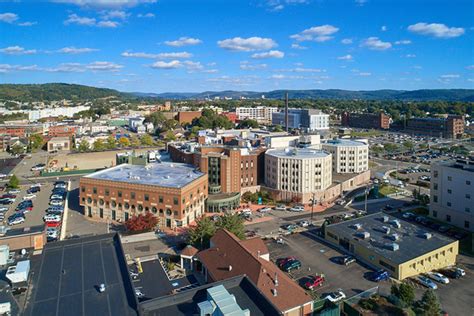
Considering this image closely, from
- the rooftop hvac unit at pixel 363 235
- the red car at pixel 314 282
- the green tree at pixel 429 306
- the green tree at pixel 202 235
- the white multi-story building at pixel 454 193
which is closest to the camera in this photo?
the green tree at pixel 429 306

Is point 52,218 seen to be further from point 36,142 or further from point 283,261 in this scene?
point 36,142

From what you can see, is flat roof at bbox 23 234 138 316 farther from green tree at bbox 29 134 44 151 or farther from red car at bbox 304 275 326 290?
green tree at bbox 29 134 44 151

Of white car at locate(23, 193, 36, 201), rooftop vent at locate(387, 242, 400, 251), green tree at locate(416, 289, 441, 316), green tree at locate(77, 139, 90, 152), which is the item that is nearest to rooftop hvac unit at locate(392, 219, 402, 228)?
rooftop vent at locate(387, 242, 400, 251)

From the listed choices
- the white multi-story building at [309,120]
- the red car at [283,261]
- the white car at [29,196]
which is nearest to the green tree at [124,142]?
the white car at [29,196]

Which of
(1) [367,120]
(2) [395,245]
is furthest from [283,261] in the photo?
(1) [367,120]

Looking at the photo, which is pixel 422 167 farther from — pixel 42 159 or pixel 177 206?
pixel 42 159

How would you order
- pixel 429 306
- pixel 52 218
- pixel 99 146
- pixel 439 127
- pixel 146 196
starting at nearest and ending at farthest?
pixel 429 306, pixel 146 196, pixel 52 218, pixel 99 146, pixel 439 127

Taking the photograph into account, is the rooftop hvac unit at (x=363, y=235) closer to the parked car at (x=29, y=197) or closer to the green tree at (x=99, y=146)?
the parked car at (x=29, y=197)
